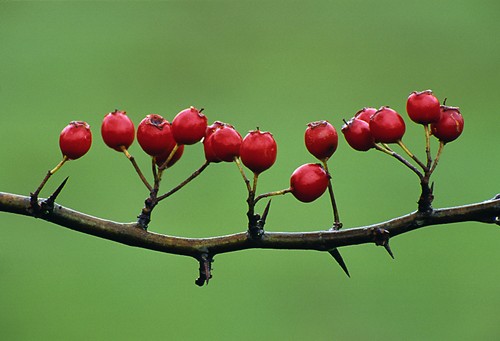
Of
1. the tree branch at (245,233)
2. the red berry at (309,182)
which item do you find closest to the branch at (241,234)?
the tree branch at (245,233)

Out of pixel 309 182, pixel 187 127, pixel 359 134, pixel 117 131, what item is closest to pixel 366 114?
pixel 359 134

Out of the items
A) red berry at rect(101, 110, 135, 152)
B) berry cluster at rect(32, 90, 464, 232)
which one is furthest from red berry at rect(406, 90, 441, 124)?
red berry at rect(101, 110, 135, 152)

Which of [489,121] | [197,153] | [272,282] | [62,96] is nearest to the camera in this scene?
[272,282]

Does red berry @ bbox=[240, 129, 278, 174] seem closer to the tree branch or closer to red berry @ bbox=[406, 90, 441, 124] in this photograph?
the tree branch

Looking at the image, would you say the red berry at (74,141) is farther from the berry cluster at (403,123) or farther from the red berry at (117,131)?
the berry cluster at (403,123)

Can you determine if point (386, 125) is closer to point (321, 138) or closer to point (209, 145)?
point (321, 138)

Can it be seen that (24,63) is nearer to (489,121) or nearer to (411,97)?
(489,121)

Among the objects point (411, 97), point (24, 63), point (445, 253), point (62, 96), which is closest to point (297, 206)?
point (445, 253)
